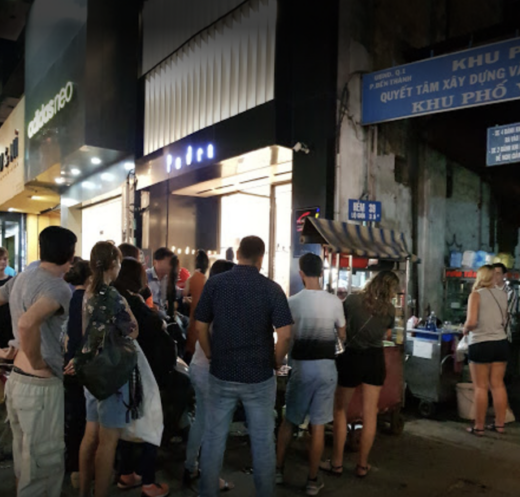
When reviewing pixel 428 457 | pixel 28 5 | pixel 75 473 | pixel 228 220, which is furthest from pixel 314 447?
pixel 28 5

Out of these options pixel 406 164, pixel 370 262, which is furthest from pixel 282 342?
pixel 406 164

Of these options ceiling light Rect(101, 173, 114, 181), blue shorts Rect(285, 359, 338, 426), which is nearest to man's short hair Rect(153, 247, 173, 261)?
blue shorts Rect(285, 359, 338, 426)

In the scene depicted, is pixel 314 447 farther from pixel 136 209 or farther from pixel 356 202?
pixel 136 209

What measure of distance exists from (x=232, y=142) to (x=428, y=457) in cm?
535

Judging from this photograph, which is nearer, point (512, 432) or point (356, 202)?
point (512, 432)

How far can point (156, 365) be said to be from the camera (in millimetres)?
4004

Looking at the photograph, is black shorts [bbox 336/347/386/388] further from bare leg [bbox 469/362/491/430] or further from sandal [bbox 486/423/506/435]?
sandal [bbox 486/423/506/435]

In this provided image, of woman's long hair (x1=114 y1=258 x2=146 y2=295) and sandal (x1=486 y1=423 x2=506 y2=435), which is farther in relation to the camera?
sandal (x1=486 y1=423 x2=506 y2=435)

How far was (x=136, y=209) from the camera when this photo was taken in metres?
10.9

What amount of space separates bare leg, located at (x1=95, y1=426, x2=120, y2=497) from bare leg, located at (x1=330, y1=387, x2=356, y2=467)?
6.76ft

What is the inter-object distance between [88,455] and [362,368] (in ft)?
7.99

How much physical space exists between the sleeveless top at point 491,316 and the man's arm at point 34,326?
4864 mm

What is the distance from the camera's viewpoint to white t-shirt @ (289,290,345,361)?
408 cm

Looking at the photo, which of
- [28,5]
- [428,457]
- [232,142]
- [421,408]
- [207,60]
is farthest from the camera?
[28,5]
